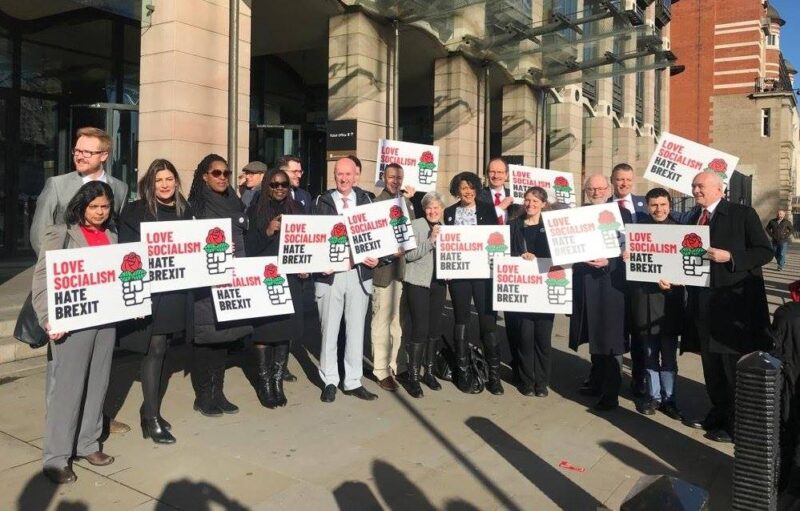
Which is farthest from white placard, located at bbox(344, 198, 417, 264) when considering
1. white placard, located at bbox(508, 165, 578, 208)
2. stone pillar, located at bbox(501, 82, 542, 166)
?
stone pillar, located at bbox(501, 82, 542, 166)

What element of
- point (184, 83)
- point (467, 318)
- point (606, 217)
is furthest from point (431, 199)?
point (184, 83)

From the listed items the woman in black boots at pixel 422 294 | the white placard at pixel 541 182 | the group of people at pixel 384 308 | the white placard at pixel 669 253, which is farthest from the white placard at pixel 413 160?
the white placard at pixel 669 253

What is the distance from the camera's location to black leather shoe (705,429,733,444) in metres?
4.96

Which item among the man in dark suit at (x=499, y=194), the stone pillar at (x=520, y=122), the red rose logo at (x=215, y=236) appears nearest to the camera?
the red rose logo at (x=215, y=236)

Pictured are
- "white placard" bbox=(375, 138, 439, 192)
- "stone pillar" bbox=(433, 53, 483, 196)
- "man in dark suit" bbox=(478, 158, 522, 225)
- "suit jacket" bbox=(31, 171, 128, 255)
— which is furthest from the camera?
"stone pillar" bbox=(433, 53, 483, 196)

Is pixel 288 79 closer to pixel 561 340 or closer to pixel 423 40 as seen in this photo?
pixel 423 40

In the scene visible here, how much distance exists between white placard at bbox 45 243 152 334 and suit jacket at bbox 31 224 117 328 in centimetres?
13

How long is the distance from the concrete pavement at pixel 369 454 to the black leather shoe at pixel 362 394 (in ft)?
0.32

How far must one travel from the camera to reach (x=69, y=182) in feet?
14.5

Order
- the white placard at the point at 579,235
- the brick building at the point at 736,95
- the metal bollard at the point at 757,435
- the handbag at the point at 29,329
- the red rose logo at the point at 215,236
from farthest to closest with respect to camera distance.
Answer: the brick building at the point at 736,95 → the white placard at the point at 579,235 → the red rose logo at the point at 215,236 → the handbag at the point at 29,329 → the metal bollard at the point at 757,435

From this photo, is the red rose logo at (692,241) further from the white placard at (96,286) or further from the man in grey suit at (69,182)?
the man in grey suit at (69,182)

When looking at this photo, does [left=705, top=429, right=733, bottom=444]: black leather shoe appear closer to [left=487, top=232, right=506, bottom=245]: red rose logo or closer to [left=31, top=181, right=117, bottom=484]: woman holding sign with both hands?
[left=487, top=232, right=506, bottom=245]: red rose logo

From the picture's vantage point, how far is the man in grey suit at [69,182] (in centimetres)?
428

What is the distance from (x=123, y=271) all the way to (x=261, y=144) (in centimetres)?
1090
